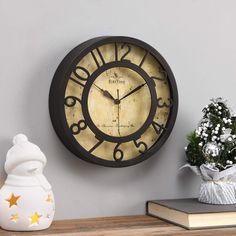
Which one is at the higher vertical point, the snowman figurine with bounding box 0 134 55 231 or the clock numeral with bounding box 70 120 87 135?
the clock numeral with bounding box 70 120 87 135

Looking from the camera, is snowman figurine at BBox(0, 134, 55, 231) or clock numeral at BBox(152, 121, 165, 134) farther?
clock numeral at BBox(152, 121, 165, 134)

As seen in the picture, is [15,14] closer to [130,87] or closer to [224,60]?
[130,87]

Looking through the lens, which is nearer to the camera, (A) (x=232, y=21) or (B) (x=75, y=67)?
(B) (x=75, y=67)

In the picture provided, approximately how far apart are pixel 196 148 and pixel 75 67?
0.96 ft

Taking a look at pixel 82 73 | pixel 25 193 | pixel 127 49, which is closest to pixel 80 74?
pixel 82 73

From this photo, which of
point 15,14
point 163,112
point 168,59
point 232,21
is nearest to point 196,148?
point 163,112

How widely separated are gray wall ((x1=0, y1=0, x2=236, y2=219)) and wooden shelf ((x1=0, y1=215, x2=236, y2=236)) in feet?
0.16

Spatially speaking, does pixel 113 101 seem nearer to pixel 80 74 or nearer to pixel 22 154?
pixel 80 74

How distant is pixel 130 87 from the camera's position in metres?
1.08

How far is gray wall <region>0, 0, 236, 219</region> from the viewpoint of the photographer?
1.02 metres

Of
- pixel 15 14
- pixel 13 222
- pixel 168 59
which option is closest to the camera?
pixel 13 222

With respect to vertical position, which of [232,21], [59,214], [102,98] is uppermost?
[232,21]

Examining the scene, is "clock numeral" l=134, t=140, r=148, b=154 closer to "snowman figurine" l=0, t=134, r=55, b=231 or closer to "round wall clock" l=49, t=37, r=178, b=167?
"round wall clock" l=49, t=37, r=178, b=167

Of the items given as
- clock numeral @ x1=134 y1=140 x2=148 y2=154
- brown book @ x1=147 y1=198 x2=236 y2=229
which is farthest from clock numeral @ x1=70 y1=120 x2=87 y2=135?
brown book @ x1=147 y1=198 x2=236 y2=229
